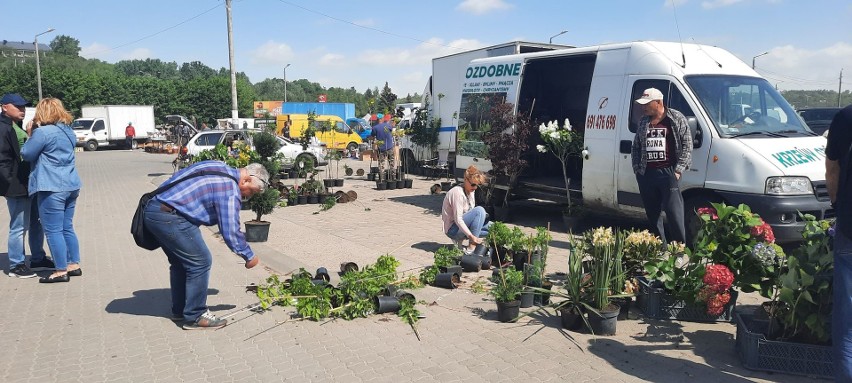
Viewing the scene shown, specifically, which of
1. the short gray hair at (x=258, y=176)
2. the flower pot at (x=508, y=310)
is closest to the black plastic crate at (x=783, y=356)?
the flower pot at (x=508, y=310)

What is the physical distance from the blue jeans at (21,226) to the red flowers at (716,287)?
23.1ft

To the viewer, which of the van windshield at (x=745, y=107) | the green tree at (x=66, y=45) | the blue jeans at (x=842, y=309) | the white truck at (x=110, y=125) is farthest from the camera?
the green tree at (x=66, y=45)

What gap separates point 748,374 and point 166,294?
544cm

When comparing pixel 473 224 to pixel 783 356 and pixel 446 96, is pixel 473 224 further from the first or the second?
pixel 446 96

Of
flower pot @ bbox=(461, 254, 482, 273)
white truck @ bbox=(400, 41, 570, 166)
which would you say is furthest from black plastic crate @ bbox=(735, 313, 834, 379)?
white truck @ bbox=(400, 41, 570, 166)

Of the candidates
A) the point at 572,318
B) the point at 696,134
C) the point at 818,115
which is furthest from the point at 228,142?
the point at 818,115

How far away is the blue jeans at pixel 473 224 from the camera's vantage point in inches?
311

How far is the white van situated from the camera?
7281 mm

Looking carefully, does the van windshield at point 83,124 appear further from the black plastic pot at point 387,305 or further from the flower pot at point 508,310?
the flower pot at point 508,310

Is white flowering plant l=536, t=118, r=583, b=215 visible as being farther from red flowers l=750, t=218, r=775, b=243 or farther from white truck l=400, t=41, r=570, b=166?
white truck l=400, t=41, r=570, b=166

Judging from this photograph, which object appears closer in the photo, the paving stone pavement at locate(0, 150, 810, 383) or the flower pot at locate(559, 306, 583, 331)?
the paving stone pavement at locate(0, 150, 810, 383)

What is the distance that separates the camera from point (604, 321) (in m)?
5.16

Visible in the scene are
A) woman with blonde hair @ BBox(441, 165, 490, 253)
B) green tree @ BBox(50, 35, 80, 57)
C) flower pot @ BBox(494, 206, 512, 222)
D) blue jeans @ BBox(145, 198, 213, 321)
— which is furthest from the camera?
green tree @ BBox(50, 35, 80, 57)

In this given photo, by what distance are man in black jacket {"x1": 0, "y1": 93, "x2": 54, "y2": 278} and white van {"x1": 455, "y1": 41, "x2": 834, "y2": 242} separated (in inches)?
282
